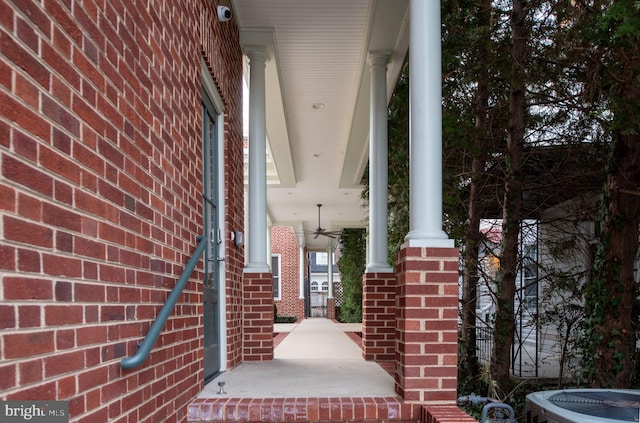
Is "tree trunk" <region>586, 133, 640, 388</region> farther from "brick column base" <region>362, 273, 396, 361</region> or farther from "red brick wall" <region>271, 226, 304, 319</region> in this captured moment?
"red brick wall" <region>271, 226, 304, 319</region>

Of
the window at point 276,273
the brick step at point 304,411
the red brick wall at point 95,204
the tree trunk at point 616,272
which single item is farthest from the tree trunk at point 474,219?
the window at point 276,273

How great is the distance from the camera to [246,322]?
Result: 190 inches

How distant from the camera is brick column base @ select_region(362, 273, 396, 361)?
16.6 feet

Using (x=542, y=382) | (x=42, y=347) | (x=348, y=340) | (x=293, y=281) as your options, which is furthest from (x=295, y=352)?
(x=293, y=281)

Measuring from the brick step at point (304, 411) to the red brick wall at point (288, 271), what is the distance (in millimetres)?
17715

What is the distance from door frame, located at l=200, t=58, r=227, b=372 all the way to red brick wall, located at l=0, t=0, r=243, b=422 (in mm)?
941

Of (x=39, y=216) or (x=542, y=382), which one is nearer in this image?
(x=39, y=216)

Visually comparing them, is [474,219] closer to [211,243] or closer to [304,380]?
[304,380]

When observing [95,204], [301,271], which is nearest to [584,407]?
[95,204]

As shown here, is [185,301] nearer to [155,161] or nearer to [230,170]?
[155,161]

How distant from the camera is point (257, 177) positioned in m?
4.91

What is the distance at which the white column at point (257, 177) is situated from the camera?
482 cm

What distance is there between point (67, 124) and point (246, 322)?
11.7 feet

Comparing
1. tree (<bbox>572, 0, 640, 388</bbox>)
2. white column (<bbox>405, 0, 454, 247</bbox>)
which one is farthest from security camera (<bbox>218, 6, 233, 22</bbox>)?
tree (<bbox>572, 0, 640, 388</bbox>)
